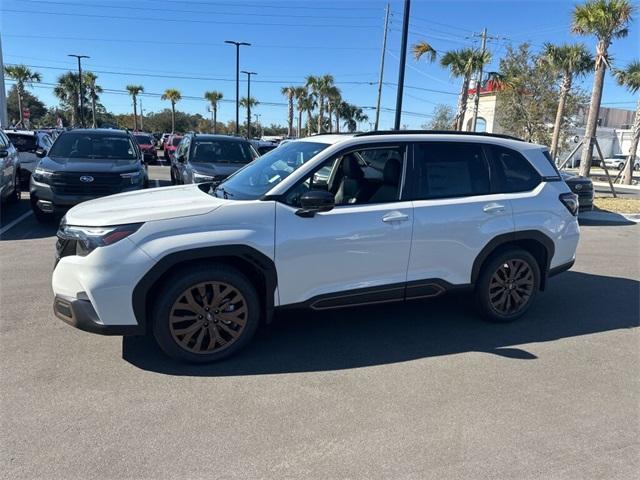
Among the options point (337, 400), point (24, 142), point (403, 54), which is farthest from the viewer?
point (403, 54)

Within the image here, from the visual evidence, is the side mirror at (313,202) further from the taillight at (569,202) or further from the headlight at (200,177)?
the headlight at (200,177)

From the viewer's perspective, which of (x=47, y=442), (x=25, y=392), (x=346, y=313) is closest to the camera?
(x=47, y=442)

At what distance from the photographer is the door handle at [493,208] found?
456 centimetres

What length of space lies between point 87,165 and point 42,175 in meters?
0.70

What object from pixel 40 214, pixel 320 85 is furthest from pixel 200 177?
pixel 320 85

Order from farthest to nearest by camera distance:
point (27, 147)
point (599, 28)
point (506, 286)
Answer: point (599, 28) < point (27, 147) < point (506, 286)

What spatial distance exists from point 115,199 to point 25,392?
67.0 inches

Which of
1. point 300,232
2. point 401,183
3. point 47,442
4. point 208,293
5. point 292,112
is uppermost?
point 292,112

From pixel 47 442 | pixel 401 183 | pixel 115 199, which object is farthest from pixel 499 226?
pixel 47 442

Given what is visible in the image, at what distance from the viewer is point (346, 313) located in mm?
5055

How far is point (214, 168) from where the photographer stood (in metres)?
9.84

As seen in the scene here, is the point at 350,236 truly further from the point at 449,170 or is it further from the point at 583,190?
the point at 583,190

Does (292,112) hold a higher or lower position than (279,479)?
higher

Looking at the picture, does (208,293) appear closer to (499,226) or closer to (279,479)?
(279,479)
